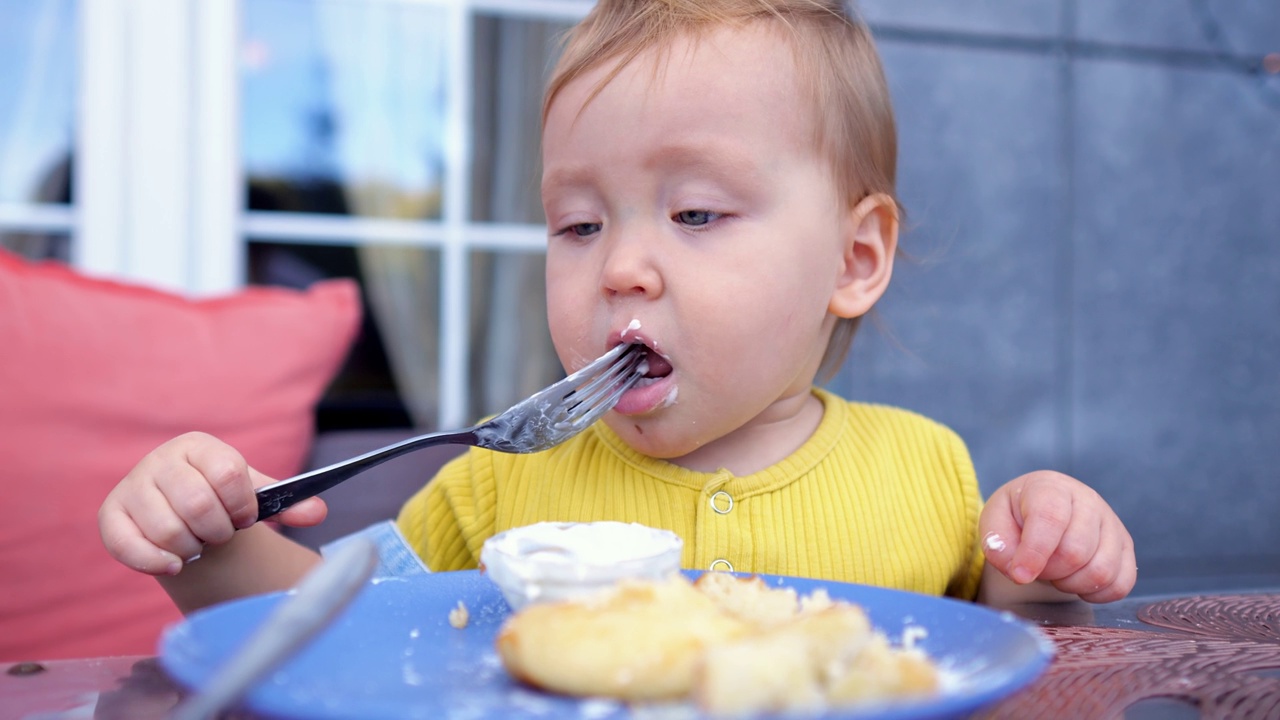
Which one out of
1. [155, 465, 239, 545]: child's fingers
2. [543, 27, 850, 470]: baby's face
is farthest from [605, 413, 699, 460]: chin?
[155, 465, 239, 545]: child's fingers

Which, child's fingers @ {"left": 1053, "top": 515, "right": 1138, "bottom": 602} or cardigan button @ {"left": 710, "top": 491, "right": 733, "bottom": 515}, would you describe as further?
cardigan button @ {"left": 710, "top": 491, "right": 733, "bottom": 515}

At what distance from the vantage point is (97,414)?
1.73m

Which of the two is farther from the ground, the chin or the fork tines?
the fork tines

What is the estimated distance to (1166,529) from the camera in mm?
3408

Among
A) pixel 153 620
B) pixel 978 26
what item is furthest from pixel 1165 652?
pixel 978 26

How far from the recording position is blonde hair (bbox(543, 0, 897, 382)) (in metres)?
1.33

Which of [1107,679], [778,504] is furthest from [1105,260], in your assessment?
[1107,679]

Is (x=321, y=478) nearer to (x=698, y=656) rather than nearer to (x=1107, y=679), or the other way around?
(x=698, y=656)

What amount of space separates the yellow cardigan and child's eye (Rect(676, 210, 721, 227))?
0.33 metres

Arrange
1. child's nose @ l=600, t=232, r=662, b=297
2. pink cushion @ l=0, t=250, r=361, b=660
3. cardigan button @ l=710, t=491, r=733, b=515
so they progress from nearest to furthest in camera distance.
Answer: child's nose @ l=600, t=232, r=662, b=297 → cardigan button @ l=710, t=491, r=733, b=515 → pink cushion @ l=0, t=250, r=361, b=660

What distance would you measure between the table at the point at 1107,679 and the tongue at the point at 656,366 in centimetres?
51

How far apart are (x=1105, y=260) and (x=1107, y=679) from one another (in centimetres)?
284

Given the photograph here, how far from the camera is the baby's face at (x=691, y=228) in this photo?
4.06ft

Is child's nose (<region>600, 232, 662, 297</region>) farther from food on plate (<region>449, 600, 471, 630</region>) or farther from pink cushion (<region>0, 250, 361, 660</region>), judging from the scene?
pink cushion (<region>0, 250, 361, 660</region>)
